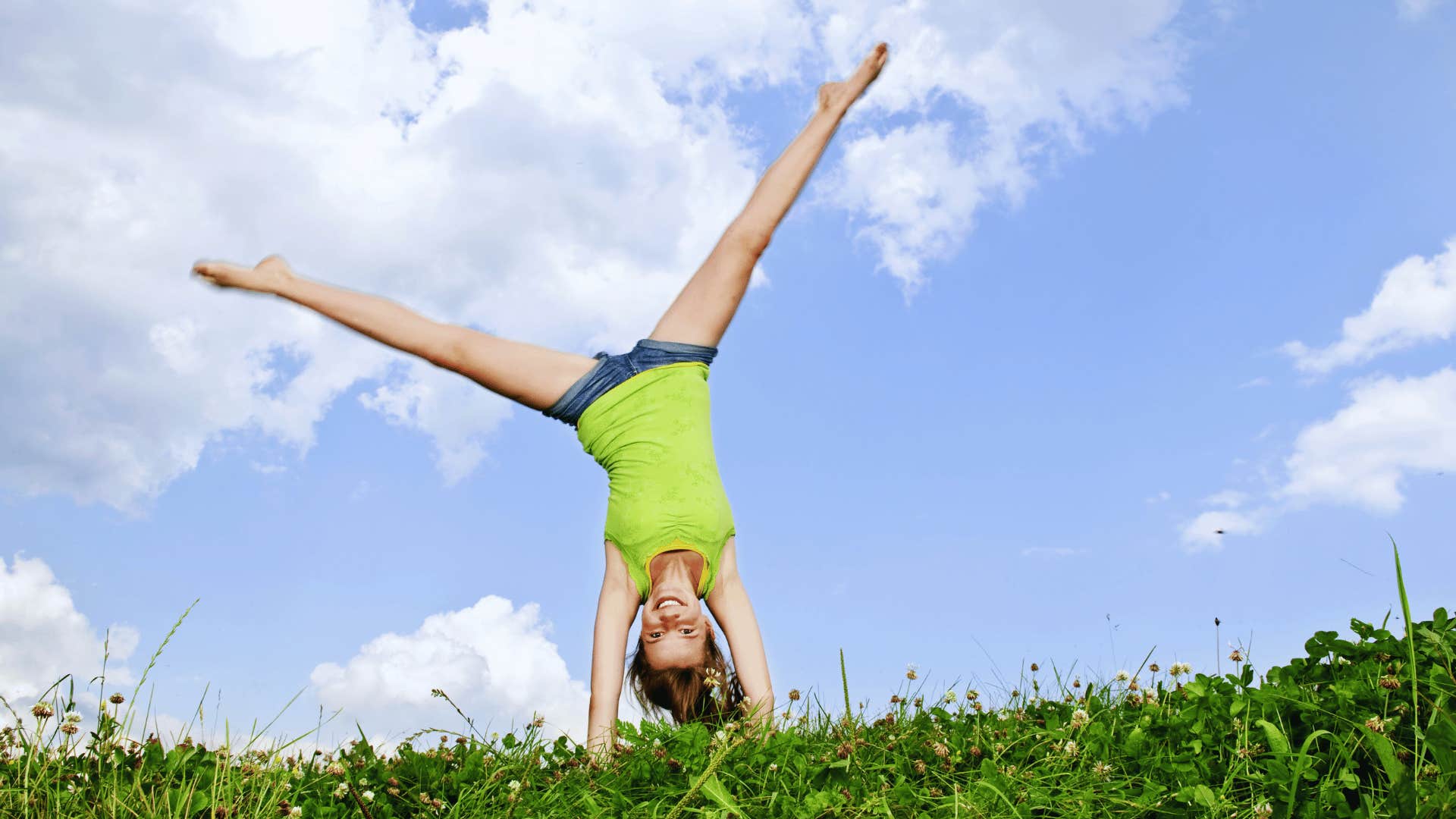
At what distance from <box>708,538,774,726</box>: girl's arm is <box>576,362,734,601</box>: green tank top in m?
0.11

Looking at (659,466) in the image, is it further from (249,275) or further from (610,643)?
(249,275)

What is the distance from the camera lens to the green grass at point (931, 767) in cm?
418

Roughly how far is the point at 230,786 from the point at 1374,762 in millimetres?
4420

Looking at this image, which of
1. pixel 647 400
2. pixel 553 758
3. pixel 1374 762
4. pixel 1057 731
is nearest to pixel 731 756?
pixel 553 758

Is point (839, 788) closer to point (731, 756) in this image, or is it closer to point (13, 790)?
point (731, 756)

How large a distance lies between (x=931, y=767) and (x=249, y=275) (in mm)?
5944

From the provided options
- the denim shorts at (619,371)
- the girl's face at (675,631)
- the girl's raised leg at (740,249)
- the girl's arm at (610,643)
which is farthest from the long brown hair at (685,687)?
the girl's raised leg at (740,249)

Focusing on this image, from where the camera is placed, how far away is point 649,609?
7.54 metres

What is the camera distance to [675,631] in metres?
7.47

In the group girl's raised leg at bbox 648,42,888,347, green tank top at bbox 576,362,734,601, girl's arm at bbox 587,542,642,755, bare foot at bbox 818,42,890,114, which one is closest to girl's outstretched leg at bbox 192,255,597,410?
green tank top at bbox 576,362,734,601

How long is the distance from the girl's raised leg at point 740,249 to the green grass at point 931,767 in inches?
136

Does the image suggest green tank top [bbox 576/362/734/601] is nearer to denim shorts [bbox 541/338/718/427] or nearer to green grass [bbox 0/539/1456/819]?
denim shorts [bbox 541/338/718/427]

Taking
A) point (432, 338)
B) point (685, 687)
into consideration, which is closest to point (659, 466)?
point (685, 687)

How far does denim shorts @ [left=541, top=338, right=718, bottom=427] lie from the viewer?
26.2ft
